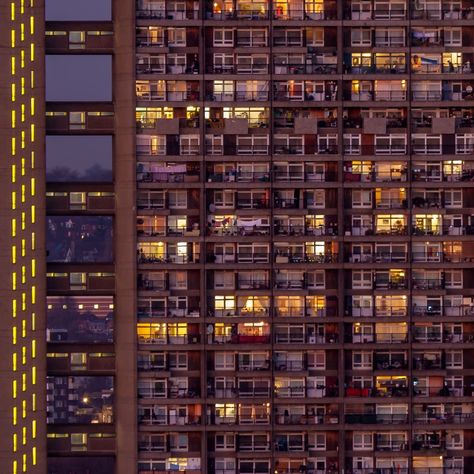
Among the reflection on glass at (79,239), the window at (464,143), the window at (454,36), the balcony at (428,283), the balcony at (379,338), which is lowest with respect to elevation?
the balcony at (379,338)

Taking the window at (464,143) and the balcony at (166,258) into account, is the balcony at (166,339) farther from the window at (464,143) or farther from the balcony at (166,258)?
the window at (464,143)

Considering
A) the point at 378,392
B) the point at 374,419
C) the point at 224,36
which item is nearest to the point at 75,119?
the point at 224,36

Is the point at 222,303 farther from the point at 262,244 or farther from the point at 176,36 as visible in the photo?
the point at 176,36

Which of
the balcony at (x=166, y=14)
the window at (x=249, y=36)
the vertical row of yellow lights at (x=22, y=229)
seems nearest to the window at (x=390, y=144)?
the window at (x=249, y=36)

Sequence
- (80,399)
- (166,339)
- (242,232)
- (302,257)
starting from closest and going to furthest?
(80,399), (166,339), (242,232), (302,257)

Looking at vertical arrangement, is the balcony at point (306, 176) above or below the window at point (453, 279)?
above

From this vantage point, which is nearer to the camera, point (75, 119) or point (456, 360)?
point (75, 119)

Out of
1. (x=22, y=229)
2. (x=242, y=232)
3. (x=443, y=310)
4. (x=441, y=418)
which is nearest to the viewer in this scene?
(x=22, y=229)

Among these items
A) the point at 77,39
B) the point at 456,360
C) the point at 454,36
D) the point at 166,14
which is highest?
the point at 166,14

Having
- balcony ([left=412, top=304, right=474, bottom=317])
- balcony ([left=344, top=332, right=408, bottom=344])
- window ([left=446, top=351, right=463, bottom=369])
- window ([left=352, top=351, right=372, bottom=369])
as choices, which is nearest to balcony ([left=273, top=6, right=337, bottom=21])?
balcony ([left=412, top=304, right=474, bottom=317])
